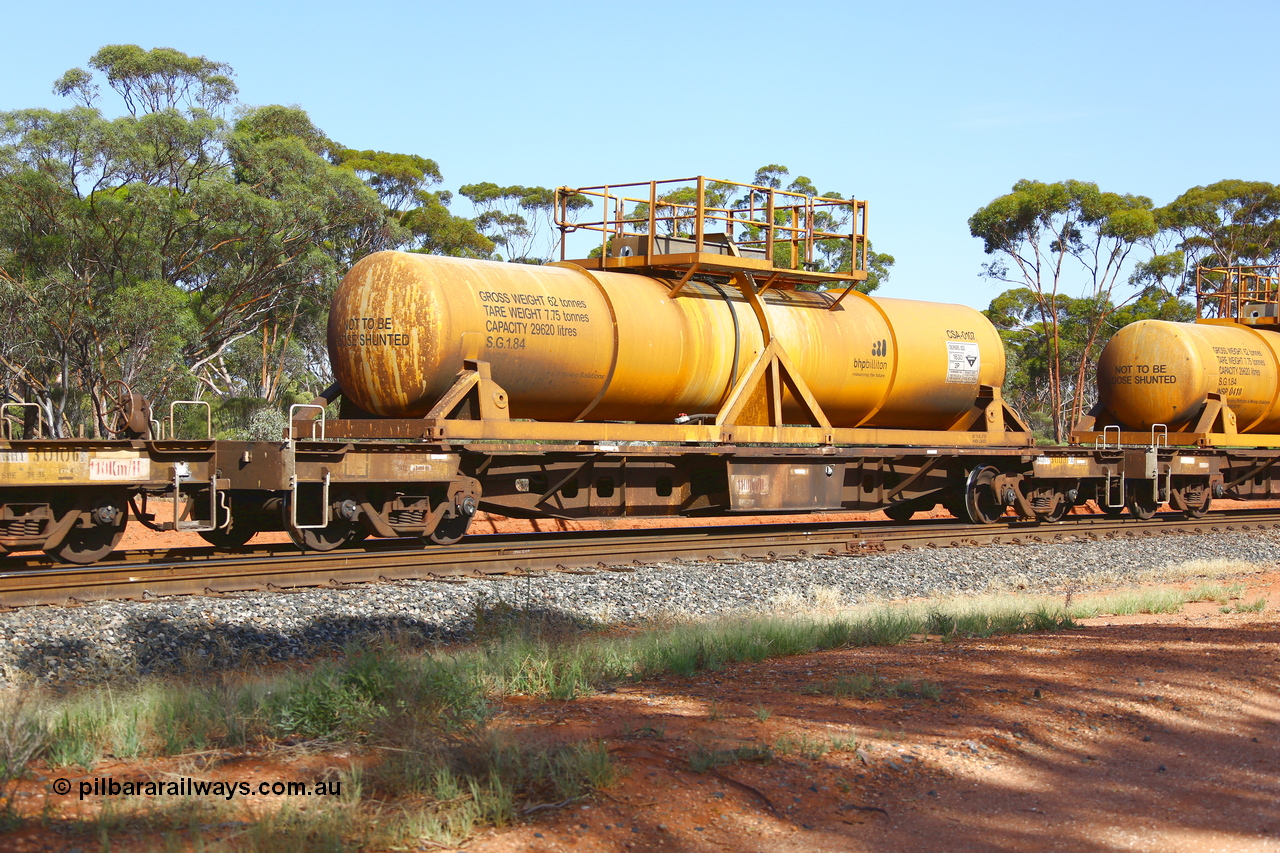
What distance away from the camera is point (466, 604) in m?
10.7

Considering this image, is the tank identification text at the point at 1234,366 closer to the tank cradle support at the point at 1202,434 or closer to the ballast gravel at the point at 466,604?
the tank cradle support at the point at 1202,434

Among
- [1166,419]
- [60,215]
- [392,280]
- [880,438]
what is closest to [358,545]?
[392,280]

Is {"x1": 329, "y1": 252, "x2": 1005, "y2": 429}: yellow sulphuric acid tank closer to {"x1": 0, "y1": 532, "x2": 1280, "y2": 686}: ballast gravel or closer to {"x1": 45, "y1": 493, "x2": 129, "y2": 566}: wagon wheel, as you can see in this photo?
{"x1": 0, "y1": 532, "x2": 1280, "y2": 686}: ballast gravel

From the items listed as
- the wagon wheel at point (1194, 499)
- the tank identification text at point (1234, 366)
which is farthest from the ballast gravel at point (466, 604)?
the tank identification text at point (1234, 366)

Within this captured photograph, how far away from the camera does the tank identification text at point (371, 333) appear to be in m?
12.8

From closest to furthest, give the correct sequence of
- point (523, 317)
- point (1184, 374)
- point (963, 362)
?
1. point (523, 317)
2. point (963, 362)
3. point (1184, 374)

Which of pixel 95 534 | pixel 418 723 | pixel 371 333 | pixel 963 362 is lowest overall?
pixel 418 723

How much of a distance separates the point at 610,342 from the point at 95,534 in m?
6.12

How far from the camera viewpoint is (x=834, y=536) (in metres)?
15.7

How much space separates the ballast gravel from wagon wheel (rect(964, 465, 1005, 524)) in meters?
2.16

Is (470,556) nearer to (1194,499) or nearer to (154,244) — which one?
(1194,499)

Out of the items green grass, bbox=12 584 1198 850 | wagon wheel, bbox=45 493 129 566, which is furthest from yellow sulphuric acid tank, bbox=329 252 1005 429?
green grass, bbox=12 584 1198 850

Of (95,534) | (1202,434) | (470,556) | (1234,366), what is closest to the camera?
(95,534)

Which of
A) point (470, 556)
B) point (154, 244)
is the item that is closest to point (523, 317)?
point (470, 556)
